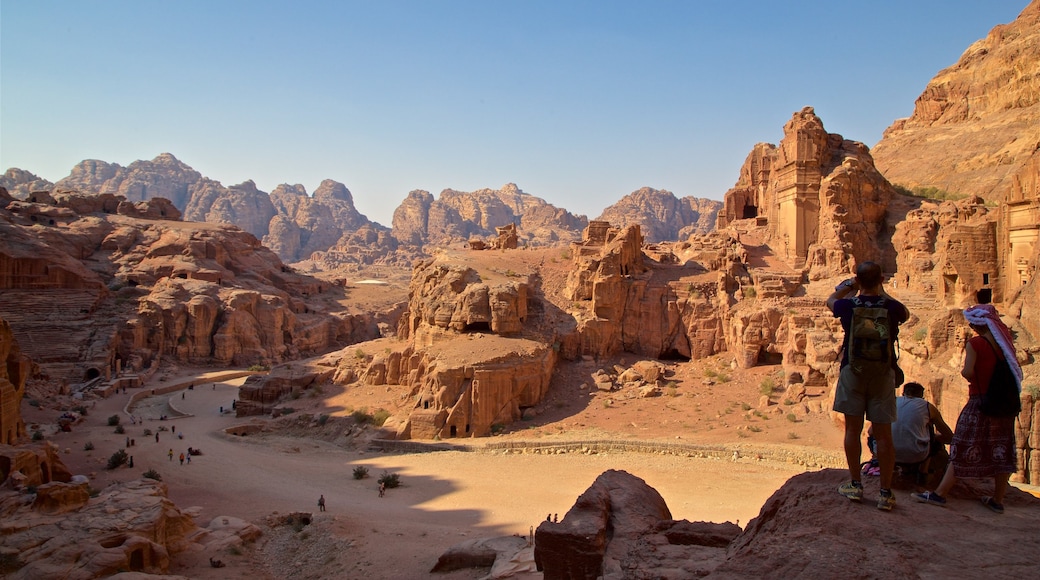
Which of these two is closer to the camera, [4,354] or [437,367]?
[4,354]

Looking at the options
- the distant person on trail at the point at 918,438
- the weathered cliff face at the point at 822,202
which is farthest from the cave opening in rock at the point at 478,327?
the distant person on trail at the point at 918,438

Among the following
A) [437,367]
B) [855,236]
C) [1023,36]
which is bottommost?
[437,367]

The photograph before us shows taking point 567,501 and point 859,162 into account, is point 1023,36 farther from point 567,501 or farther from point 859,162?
point 567,501

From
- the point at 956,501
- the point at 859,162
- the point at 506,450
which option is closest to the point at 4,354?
the point at 506,450

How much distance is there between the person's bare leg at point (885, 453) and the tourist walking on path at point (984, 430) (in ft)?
1.11

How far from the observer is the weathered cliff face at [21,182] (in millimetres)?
87956

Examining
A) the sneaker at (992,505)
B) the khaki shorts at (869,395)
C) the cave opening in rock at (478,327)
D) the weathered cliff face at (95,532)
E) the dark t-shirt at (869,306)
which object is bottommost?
the weathered cliff face at (95,532)

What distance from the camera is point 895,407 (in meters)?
4.32

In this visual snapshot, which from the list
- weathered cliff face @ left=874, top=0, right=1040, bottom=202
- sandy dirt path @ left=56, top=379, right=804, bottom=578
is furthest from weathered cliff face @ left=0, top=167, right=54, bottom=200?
weathered cliff face @ left=874, top=0, right=1040, bottom=202

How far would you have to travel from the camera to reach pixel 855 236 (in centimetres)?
A: 2473

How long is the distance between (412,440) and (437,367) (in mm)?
2484

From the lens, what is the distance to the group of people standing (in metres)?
4.30

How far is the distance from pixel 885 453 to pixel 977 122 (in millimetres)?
43300

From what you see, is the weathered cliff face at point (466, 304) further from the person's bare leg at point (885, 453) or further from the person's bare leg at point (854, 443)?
the person's bare leg at point (885, 453)
